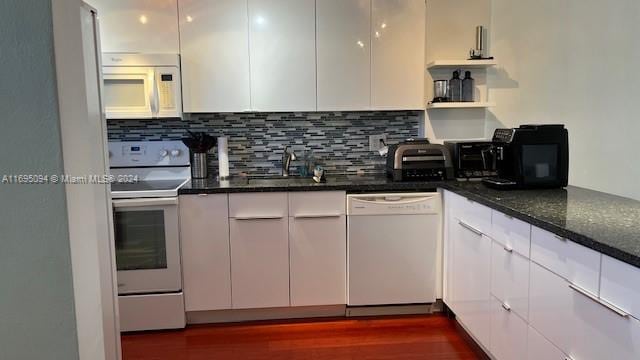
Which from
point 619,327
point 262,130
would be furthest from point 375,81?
point 619,327

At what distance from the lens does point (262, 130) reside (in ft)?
11.0

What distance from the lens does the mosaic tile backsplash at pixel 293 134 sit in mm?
3291

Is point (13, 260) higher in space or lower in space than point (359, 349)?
higher

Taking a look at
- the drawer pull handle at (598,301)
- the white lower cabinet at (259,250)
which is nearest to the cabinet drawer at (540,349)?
the drawer pull handle at (598,301)

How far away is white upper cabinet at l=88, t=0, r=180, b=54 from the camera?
290cm

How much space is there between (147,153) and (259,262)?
114 cm

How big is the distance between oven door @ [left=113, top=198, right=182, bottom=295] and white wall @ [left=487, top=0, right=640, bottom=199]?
89.1 inches

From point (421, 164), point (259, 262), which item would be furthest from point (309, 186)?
point (421, 164)

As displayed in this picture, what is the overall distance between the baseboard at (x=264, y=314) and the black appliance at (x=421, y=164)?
37.7 inches

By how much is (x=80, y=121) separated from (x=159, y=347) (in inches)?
74.7

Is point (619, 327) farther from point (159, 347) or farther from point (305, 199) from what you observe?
point (159, 347)

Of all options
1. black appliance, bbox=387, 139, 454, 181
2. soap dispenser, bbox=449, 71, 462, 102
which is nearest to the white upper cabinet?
black appliance, bbox=387, 139, 454, 181

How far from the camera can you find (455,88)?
318 cm

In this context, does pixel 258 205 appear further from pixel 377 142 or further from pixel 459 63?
pixel 459 63
